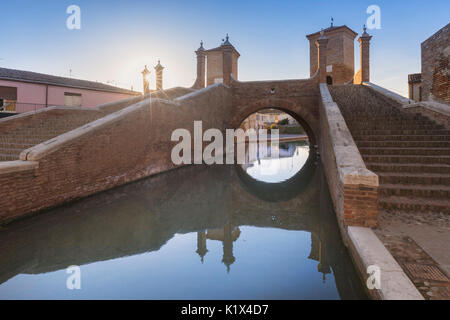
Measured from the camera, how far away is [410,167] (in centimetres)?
483

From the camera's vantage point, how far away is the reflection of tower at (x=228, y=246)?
3292mm

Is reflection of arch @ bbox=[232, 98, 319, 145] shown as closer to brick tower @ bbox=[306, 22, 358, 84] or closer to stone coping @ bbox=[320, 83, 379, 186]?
stone coping @ bbox=[320, 83, 379, 186]

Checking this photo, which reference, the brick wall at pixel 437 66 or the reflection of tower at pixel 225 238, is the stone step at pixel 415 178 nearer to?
the reflection of tower at pixel 225 238

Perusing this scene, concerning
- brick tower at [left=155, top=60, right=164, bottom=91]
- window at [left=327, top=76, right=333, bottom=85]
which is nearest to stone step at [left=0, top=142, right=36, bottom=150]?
brick tower at [left=155, top=60, right=164, bottom=91]

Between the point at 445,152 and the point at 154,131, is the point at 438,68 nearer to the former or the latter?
the point at 445,152

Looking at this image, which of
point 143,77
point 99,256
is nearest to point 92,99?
point 143,77

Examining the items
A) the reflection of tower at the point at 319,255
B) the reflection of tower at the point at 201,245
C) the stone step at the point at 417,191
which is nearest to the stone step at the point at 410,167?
the stone step at the point at 417,191

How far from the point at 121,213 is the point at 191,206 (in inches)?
59.1

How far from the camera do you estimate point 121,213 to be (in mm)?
5004

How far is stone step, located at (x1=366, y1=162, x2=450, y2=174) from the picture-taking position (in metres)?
4.66

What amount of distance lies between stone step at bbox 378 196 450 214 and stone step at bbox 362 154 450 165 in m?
1.34

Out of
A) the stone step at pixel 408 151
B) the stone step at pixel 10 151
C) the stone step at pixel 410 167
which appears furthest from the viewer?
the stone step at pixel 10 151

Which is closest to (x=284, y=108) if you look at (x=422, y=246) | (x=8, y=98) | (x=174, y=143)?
(x=174, y=143)

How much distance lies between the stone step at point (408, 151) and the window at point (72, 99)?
66.0 ft
